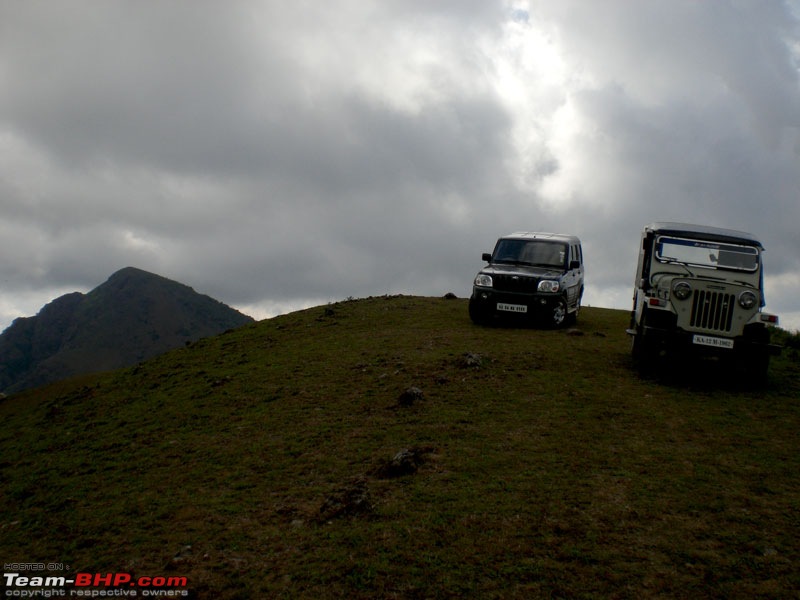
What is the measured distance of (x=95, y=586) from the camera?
6.04 m

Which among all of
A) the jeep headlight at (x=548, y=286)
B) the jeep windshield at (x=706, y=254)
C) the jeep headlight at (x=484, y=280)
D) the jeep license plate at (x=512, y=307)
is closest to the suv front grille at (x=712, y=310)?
the jeep windshield at (x=706, y=254)

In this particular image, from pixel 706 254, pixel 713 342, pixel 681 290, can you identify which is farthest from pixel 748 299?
pixel 706 254

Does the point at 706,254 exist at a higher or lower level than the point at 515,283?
higher

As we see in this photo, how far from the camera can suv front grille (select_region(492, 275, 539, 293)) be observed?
18.0 m

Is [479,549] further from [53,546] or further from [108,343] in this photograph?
[108,343]

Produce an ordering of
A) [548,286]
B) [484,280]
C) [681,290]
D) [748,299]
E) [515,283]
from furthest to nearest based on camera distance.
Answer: [484,280]
[515,283]
[548,286]
[681,290]
[748,299]

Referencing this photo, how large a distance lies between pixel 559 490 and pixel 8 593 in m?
5.84

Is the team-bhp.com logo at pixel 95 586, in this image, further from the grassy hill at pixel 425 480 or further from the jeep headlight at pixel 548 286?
the jeep headlight at pixel 548 286

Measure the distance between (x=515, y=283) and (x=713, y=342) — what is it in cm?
656

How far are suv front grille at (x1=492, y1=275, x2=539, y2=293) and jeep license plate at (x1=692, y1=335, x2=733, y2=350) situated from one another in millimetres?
6052

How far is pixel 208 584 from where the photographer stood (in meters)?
5.80

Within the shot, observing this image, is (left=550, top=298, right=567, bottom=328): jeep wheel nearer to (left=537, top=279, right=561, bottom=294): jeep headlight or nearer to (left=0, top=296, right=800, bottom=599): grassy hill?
(left=537, top=279, right=561, bottom=294): jeep headlight

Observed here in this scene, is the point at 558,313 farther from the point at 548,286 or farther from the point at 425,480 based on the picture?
the point at 425,480

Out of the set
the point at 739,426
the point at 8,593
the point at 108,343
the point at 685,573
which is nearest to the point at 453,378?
the point at 739,426
